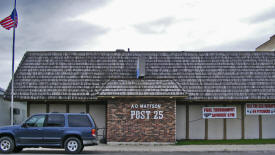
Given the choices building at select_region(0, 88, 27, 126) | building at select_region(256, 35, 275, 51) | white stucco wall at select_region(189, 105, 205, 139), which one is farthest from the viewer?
building at select_region(256, 35, 275, 51)

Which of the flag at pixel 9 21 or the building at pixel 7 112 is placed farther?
the building at pixel 7 112

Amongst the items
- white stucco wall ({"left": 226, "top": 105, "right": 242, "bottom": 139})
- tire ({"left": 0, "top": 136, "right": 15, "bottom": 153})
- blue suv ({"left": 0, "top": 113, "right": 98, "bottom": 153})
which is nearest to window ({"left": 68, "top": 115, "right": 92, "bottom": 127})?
blue suv ({"left": 0, "top": 113, "right": 98, "bottom": 153})

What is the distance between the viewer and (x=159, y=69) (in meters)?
24.0

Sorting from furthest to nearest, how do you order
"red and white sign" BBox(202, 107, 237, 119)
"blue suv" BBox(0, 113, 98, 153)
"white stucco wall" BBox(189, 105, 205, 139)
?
"white stucco wall" BBox(189, 105, 205, 139), "red and white sign" BBox(202, 107, 237, 119), "blue suv" BBox(0, 113, 98, 153)

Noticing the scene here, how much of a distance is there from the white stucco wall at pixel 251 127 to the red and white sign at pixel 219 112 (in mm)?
977

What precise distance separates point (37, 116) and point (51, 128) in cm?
90

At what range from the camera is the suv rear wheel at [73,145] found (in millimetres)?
16734

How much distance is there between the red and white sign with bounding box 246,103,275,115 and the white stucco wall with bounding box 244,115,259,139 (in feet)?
1.24

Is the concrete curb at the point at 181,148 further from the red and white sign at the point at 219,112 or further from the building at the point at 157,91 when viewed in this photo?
the red and white sign at the point at 219,112

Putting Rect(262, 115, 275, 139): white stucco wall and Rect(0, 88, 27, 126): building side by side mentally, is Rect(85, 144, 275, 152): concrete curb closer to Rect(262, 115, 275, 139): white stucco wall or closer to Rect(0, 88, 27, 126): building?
Rect(262, 115, 275, 139): white stucco wall

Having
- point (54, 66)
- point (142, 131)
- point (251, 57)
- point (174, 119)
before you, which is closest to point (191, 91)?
point (174, 119)

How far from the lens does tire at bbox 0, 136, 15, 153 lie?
1672cm

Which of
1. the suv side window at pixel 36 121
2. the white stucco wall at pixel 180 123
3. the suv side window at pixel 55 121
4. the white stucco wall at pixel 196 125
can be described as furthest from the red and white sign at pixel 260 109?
the suv side window at pixel 36 121

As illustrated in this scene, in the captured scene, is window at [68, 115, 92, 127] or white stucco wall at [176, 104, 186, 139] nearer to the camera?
window at [68, 115, 92, 127]
